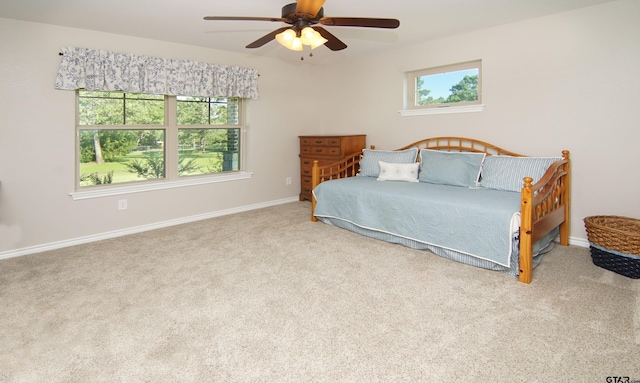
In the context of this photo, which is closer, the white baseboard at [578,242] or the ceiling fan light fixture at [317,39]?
the ceiling fan light fixture at [317,39]

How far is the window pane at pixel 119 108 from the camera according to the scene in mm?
3672

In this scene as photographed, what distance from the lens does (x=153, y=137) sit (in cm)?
419

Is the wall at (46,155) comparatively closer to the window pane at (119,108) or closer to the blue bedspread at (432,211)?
the window pane at (119,108)

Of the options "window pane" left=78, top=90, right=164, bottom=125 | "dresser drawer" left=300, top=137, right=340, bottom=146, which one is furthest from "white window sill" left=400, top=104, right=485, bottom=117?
"window pane" left=78, top=90, right=164, bottom=125

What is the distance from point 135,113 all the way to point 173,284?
234cm

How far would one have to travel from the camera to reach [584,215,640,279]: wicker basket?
101 inches

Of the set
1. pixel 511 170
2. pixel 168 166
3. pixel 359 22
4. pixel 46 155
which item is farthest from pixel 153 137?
pixel 511 170

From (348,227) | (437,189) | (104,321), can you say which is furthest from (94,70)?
(437,189)

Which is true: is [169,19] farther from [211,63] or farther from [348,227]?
[348,227]

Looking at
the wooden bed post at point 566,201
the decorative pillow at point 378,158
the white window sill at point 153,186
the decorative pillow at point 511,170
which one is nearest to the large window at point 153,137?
the white window sill at point 153,186

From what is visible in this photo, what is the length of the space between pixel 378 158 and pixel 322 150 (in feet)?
3.11

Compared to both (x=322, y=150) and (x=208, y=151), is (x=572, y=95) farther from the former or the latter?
(x=208, y=151)

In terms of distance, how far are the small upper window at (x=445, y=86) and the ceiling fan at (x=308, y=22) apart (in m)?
1.95

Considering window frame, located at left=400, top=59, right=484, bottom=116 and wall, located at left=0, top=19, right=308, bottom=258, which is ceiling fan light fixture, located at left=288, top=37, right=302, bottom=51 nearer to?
wall, located at left=0, top=19, right=308, bottom=258
